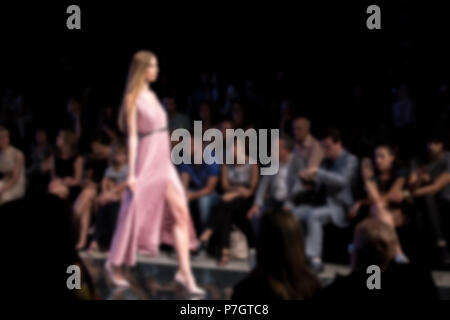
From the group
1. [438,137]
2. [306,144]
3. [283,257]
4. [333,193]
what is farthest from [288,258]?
[438,137]

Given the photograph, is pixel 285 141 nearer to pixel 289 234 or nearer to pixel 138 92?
pixel 138 92

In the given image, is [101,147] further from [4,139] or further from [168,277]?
[168,277]

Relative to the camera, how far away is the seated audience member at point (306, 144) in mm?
5238

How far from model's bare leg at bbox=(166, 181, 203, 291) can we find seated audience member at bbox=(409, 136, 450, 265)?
1824 mm

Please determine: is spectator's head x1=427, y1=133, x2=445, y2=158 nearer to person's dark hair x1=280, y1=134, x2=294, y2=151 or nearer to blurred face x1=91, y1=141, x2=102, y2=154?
person's dark hair x1=280, y1=134, x2=294, y2=151

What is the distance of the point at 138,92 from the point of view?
4.30 metres

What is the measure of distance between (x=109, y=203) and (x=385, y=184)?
7.53 feet

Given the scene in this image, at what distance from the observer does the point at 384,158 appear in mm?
5066

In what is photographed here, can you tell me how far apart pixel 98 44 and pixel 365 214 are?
11.5 ft

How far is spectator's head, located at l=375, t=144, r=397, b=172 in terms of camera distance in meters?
5.06

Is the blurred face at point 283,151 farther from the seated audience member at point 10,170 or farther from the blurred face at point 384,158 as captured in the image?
the seated audience member at point 10,170

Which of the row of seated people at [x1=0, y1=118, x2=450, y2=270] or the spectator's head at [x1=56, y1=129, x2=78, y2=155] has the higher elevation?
the spectator's head at [x1=56, y1=129, x2=78, y2=155]

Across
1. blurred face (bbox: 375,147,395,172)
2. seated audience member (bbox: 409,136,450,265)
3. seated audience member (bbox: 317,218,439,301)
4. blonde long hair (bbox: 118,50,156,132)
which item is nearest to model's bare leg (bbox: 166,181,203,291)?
blonde long hair (bbox: 118,50,156,132)
